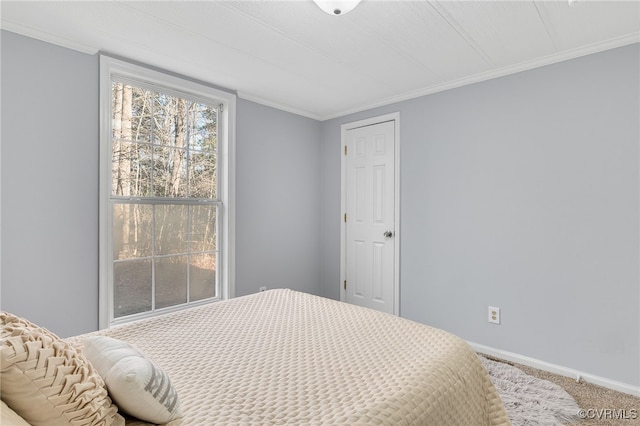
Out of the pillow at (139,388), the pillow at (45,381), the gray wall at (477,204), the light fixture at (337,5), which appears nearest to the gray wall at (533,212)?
the gray wall at (477,204)

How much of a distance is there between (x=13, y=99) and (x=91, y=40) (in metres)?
0.61

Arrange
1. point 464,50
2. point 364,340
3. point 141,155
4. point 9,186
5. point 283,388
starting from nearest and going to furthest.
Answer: point 283,388 < point 364,340 < point 9,186 < point 464,50 < point 141,155

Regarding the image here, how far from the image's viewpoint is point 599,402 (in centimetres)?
209

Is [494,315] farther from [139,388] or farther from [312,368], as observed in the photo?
[139,388]

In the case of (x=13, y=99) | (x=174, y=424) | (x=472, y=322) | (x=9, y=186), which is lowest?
(x=472, y=322)

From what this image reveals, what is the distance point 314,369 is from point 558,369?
2.23m

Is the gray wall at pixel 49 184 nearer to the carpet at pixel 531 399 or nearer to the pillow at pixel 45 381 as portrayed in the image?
the pillow at pixel 45 381

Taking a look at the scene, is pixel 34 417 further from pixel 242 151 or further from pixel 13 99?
pixel 242 151

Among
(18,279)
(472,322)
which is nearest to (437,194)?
(472,322)

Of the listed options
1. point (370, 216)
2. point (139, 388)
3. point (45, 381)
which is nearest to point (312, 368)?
point (139, 388)

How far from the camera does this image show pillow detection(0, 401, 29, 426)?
0.63 metres

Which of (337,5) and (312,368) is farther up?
(337,5)

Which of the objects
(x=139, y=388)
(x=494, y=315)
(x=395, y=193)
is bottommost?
(x=494, y=315)

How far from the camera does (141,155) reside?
2.70m
